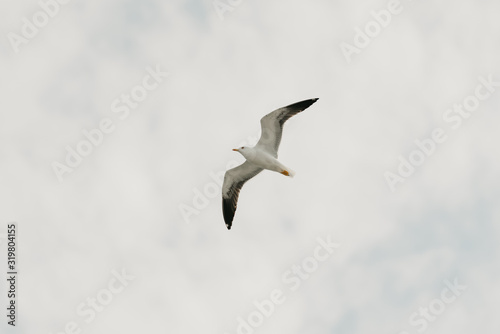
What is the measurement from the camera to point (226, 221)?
47.5m

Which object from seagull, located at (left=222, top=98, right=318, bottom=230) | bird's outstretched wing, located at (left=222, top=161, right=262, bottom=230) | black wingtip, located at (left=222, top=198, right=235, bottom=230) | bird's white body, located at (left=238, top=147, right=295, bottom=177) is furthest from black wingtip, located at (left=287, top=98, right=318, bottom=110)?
black wingtip, located at (left=222, top=198, right=235, bottom=230)

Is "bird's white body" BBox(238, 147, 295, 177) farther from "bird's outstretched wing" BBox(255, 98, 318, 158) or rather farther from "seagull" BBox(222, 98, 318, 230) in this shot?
"bird's outstretched wing" BBox(255, 98, 318, 158)

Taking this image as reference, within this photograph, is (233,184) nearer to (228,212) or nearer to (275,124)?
(228,212)

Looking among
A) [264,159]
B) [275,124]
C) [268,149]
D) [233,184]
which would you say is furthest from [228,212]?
[275,124]

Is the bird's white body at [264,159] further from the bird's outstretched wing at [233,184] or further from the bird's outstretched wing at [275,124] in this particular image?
Result: the bird's outstretched wing at [233,184]

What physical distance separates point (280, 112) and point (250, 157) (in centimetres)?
213

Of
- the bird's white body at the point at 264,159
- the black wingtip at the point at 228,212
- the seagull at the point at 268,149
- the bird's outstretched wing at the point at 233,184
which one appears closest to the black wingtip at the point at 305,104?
the seagull at the point at 268,149

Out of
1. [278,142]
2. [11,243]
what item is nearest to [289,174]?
[278,142]

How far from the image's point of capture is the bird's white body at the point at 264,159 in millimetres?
44812

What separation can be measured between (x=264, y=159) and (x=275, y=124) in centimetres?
138

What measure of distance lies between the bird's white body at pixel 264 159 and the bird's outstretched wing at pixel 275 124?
26cm

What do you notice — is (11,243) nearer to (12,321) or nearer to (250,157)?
(12,321)

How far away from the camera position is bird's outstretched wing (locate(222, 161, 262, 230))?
1839 inches

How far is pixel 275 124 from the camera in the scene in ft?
146
